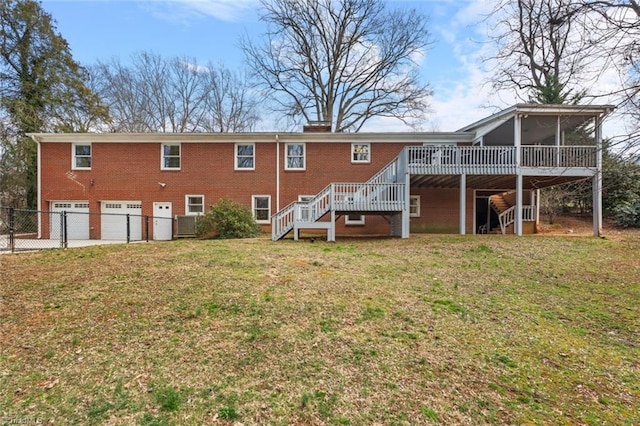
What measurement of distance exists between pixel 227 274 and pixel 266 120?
25849 mm

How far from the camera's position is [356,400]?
2.81m

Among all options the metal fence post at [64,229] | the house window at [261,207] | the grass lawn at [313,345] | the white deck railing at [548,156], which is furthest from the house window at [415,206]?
the metal fence post at [64,229]

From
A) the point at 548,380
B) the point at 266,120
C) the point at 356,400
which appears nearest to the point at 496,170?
the point at 548,380

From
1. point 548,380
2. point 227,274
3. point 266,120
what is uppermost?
point 266,120

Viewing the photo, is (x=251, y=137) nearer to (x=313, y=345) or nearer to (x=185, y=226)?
(x=185, y=226)

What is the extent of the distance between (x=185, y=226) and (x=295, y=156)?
6.27 meters

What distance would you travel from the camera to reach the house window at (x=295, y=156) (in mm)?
16203

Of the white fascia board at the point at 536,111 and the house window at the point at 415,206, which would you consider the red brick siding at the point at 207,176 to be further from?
the white fascia board at the point at 536,111

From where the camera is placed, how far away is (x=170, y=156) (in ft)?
52.9

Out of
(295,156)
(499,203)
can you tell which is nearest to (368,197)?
(295,156)

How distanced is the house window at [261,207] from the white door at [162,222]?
13.0 ft

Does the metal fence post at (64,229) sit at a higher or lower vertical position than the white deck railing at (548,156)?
lower

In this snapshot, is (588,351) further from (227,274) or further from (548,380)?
(227,274)

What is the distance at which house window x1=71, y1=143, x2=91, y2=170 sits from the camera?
52.6 ft
